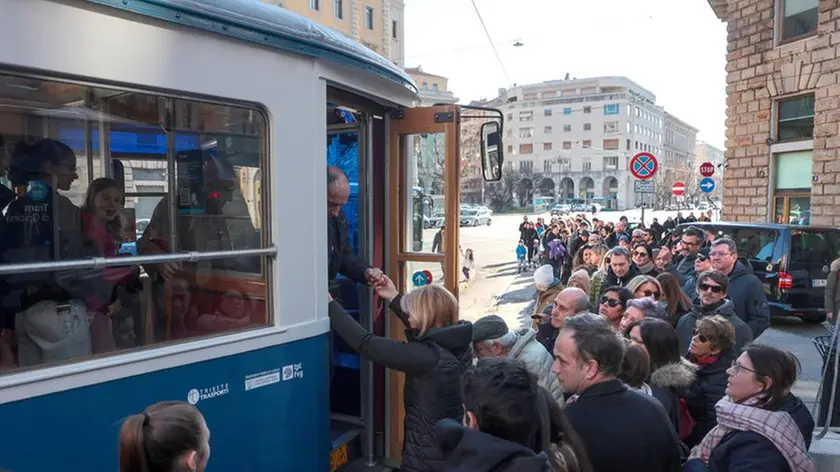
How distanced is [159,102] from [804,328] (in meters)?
11.0

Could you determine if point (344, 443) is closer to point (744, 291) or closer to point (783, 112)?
point (744, 291)

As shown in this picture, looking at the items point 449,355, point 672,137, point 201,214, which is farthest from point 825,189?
point 672,137

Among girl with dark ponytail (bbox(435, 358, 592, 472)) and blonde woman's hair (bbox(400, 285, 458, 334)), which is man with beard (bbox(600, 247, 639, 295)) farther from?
girl with dark ponytail (bbox(435, 358, 592, 472))

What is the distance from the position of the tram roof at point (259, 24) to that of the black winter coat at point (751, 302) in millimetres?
3691

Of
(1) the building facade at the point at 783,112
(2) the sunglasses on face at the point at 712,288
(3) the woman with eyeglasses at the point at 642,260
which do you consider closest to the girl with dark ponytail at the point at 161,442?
(2) the sunglasses on face at the point at 712,288

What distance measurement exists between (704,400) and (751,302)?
234cm

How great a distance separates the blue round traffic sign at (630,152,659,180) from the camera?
39.8ft

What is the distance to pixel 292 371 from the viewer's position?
9.21 feet

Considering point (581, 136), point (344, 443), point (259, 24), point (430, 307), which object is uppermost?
point (581, 136)

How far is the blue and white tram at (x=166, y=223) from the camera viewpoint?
80.7 inches

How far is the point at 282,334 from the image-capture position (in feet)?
9.03

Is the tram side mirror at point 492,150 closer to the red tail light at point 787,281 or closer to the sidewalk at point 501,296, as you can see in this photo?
the sidewalk at point 501,296

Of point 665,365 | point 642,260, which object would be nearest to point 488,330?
point 665,365

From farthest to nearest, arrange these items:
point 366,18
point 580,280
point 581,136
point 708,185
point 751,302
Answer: point 581,136 → point 366,18 → point 708,185 → point 580,280 → point 751,302
